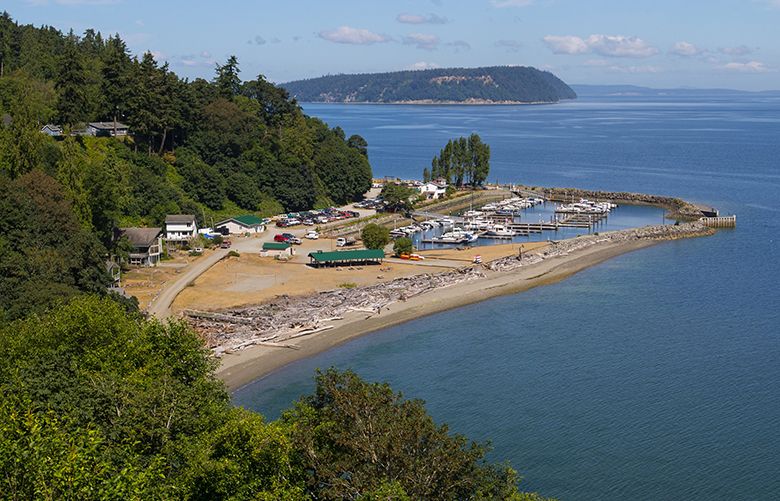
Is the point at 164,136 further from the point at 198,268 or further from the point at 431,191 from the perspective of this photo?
the point at 431,191

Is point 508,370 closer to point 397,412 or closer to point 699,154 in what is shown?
point 397,412

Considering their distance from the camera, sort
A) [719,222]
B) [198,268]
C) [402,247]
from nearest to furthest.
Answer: [198,268] → [402,247] → [719,222]

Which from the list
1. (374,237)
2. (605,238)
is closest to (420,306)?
(374,237)

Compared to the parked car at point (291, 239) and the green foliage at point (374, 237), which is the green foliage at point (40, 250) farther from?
the green foliage at point (374, 237)

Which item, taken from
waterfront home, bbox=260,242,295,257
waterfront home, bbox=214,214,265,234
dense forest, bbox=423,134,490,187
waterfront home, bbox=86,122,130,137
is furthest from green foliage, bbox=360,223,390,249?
dense forest, bbox=423,134,490,187

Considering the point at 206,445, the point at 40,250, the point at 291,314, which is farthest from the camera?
the point at 291,314

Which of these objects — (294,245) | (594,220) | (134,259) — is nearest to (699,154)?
(594,220)

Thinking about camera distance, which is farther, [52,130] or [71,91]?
[71,91]

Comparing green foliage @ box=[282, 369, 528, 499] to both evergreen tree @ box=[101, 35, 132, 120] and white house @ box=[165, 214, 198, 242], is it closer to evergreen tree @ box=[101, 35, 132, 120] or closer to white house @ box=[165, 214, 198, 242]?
white house @ box=[165, 214, 198, 242]
